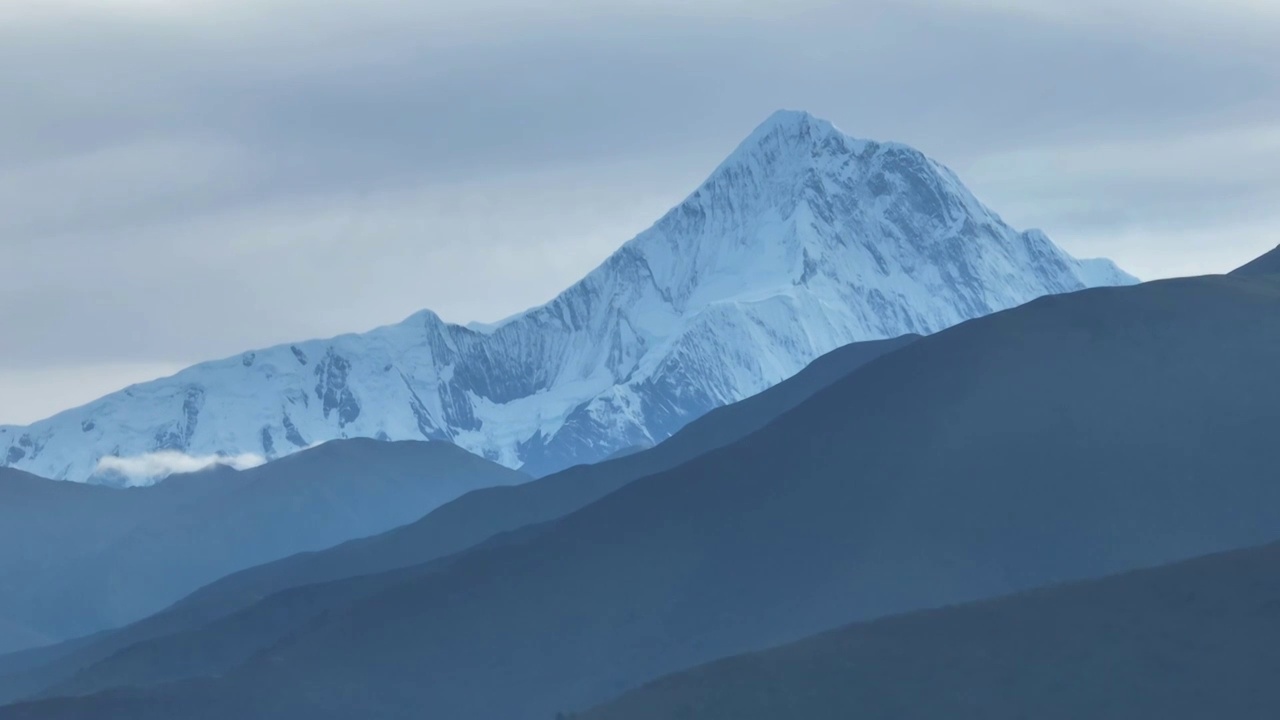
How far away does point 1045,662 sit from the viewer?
165m

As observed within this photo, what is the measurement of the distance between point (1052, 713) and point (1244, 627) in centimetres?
1383

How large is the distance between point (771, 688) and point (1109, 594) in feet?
79.8

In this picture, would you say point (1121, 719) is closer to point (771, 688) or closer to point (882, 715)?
point (882, 715)

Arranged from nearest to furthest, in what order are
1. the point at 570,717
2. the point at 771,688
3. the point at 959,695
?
the point at 959,695 → the point at 771,688 → the point at 570,717

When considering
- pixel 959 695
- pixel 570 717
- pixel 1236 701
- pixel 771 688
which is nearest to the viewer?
pixel 1236 701

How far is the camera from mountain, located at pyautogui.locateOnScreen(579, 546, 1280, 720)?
155 meters

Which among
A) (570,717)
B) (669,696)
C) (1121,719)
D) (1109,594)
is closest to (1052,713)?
(1121,719)

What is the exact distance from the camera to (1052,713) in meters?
156

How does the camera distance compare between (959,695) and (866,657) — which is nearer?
(959,695)

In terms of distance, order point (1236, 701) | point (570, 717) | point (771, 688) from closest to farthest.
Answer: point (1236, 701) < point (771, 688) < point (570, 717)

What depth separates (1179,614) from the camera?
543 ft

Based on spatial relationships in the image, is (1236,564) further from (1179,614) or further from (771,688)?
(771,688)

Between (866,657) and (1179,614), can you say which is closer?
(1179,614)

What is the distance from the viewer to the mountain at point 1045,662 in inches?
6107
